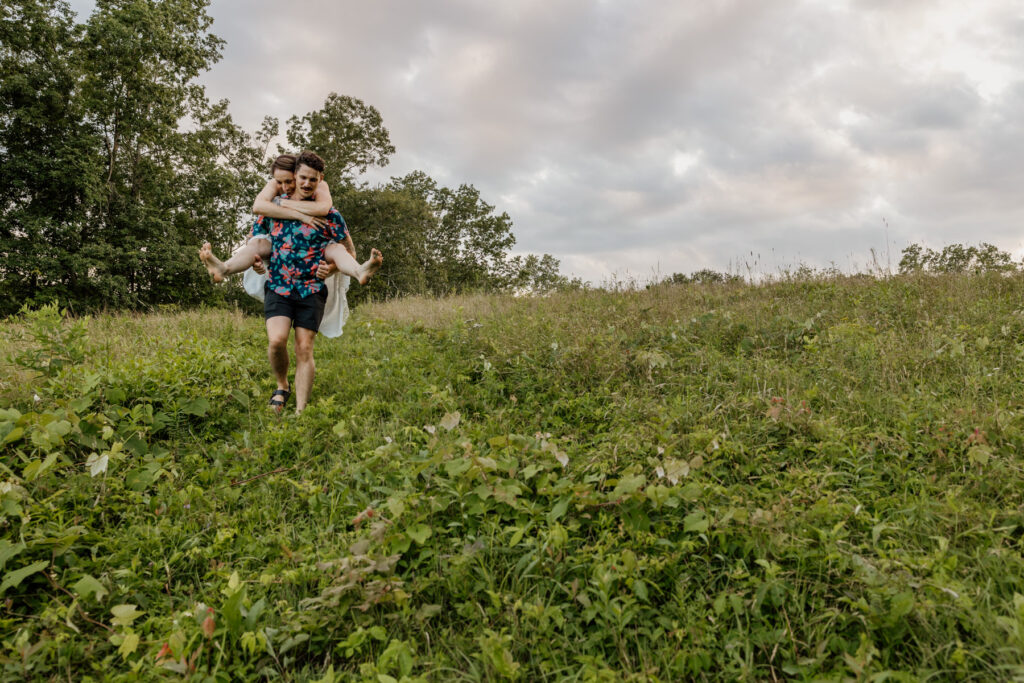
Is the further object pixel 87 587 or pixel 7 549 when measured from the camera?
pixel 7 549

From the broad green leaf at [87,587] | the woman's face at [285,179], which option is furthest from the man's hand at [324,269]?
the broad green leaf at [87,587]

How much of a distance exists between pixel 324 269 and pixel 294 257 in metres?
0.30

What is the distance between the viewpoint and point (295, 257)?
16.3 ft

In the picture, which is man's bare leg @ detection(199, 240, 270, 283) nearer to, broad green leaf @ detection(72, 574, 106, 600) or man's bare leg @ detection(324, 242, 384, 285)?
man's bare leg @ detection(324, 242, 384, 285)

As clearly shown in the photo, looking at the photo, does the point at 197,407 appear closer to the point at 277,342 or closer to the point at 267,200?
the point at 277,342

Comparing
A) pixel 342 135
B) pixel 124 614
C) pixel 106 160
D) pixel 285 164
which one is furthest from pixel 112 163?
pixel 124 614

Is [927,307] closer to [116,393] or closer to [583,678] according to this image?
[583,678]

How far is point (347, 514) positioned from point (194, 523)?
0.87 m

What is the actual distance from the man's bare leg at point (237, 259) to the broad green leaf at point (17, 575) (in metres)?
2.70

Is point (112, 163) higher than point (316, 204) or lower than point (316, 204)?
higher

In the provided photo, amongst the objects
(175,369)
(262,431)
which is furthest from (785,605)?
(175,369)

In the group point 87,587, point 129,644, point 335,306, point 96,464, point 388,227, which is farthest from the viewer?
point 388,227

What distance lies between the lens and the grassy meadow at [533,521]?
2.08 m

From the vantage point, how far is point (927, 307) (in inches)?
245
